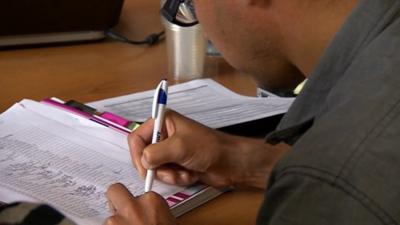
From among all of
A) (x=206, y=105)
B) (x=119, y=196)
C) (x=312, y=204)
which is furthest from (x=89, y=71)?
(x=312, y=204)

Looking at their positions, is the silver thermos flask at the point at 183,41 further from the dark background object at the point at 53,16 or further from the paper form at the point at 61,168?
the paper form at the point at 61,168

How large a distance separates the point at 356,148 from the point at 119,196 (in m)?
0.35

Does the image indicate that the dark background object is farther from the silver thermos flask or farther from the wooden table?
the silver thermos flask

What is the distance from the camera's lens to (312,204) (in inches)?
23.4

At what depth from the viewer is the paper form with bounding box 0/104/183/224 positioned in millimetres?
854

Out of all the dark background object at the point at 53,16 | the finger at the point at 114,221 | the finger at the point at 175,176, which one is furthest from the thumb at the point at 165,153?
the dark background object at the point at 53,16

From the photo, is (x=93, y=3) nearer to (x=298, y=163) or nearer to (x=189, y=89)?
(x=189, y=89)

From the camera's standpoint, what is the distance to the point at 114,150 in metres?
1.00

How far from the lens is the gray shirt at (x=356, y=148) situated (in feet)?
1.87

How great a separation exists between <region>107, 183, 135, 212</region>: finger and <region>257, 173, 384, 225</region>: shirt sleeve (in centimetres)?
23

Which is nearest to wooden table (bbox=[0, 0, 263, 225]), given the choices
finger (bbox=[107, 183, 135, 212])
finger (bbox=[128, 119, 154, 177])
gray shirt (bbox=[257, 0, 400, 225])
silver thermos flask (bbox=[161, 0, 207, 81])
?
silver thermos flask (bbox=[161, 0, 207, 81])

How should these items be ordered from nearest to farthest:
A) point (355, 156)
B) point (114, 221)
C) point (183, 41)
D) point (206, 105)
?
point (355, 156)
point (114, 221)
point (206, 105)
point (183, 41)

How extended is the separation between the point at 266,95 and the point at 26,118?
448mm

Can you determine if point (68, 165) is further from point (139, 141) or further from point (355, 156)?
point (355, 156)
